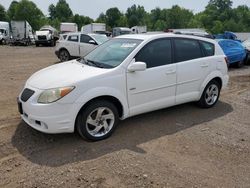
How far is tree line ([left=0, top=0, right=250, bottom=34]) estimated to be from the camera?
89.2 m

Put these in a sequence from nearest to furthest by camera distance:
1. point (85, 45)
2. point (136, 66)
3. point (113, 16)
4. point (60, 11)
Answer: point (136, 66), point (85, 45), point (113, 16), point (60, 11)

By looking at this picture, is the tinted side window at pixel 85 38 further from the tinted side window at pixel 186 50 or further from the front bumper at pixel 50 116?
the front bumper at pixel 50 116

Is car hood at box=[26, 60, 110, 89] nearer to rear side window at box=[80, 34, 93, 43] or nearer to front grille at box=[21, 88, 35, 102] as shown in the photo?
front grille at box=[21, 88, 35, 102]

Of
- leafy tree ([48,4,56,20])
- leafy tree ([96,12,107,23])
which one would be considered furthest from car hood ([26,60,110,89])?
leafy tree ([48,4,56,20])

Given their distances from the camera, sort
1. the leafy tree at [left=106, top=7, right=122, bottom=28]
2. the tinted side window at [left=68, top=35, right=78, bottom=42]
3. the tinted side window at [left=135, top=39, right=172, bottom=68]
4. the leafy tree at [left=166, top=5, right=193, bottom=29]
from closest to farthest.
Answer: the tinted side window at [left=135, top=39, right=172, bottom=68], the tinted side window at [left=68, top=35, right=78, bottom=42], the leafy tree at [left=166, top=5, right=193, bottom=29], the leafy tree at [left=106, top=7, right=122, bottom=28]

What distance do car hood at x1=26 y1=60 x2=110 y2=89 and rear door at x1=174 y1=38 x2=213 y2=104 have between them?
1.65 m

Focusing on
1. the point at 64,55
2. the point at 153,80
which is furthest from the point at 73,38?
the point at 153,80

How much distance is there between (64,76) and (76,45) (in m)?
11.3

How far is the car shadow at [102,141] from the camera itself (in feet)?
14.3

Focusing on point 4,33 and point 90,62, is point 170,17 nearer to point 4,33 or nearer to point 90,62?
point 4,33

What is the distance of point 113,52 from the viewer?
5477 mm

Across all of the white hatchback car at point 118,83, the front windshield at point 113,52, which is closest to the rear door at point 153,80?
the white hatchback car at point 118,83

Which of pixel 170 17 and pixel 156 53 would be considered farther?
pixel 170 17

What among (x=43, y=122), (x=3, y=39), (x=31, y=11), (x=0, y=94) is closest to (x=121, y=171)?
(x=43, y=122)
